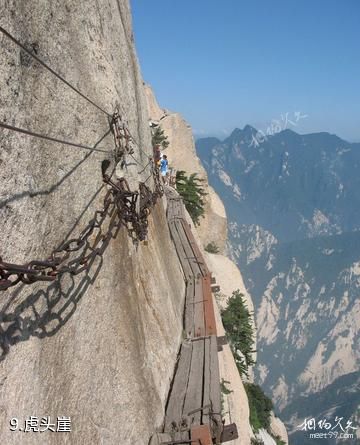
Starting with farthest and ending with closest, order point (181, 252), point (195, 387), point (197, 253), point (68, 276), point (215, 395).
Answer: point (197, 253) → point (181, 252) → point (195, 387) → point (215, 395) → point (68, 276)

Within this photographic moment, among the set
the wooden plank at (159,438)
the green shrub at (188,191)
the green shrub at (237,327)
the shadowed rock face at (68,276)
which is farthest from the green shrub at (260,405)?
the shadowed rock face at (68,276)

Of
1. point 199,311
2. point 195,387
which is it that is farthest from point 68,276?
point 199,311

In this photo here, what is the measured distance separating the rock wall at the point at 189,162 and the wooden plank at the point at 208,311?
101 ft

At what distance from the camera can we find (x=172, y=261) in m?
13.7

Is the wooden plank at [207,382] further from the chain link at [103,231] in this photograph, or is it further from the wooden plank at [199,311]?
the chain link at [103,231]

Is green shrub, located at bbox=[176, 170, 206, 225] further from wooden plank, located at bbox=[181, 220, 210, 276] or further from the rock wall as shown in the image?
wooden plank, located at bbox=[181, 220, 210, 276]

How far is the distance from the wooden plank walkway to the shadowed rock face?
408mm

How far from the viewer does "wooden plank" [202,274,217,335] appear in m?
12.4

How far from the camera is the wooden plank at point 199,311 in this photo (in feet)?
40.3

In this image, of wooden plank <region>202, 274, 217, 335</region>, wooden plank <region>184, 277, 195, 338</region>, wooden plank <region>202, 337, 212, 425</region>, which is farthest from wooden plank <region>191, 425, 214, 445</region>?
wooden plank <region>202, 274, 217, 335</region>

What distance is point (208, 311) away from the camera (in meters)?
13.3

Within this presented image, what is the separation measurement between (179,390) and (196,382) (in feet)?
1.78

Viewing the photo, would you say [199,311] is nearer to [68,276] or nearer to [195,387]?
[195,387]

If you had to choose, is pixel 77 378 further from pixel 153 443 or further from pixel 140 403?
pixel 153 443
